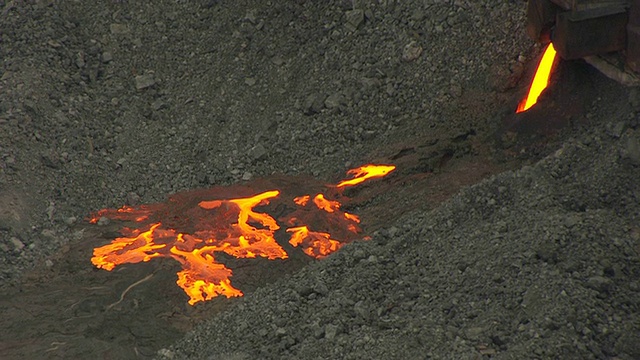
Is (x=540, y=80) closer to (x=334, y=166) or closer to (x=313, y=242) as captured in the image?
(x=334, y=166)

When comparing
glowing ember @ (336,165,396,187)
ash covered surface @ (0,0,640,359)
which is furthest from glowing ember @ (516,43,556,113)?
glowing ember @ (336,165,396,187)

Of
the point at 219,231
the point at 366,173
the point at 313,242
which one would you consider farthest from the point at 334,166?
the point at 219,231

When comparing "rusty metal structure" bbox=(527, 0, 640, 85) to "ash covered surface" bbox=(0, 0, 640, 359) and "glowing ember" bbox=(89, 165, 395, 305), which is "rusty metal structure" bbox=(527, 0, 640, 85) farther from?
"glowing ember" bbox=(89, 165, 395, 305)

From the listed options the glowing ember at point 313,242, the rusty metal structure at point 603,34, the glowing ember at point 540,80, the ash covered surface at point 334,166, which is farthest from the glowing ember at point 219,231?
the rusty metal structure at point 603,34

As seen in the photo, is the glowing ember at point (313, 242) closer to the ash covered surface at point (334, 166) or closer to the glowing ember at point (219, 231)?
the glowing ember at point (219, 231)

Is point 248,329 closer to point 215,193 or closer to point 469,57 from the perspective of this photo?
point 215,193
